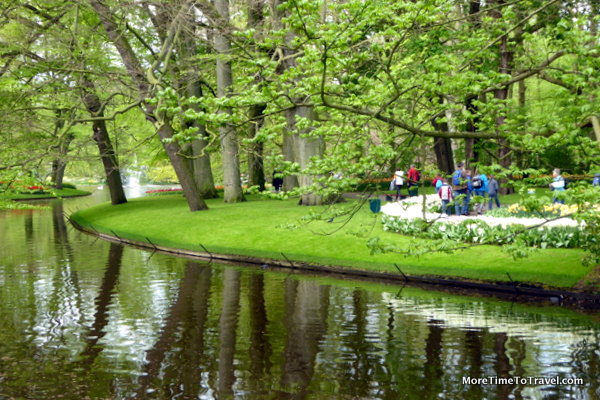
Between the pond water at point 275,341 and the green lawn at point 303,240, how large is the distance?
4.45 feet

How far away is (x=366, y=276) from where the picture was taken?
62.8 feet

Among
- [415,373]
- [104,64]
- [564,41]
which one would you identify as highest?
[104,64]

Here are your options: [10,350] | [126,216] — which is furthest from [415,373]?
[126,216]

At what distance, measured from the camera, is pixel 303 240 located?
2252 cm

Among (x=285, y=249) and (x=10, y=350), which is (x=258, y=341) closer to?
(x=10, y=350)

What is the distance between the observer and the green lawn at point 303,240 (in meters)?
16.8

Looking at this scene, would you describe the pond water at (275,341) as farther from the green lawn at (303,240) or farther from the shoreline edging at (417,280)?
the green lawn at (303,240)

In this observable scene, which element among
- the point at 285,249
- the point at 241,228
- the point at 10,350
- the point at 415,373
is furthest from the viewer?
the point at 241,228

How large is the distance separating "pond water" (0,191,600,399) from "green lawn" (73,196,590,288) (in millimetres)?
1355

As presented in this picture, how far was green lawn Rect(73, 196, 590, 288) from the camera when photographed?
16.8m

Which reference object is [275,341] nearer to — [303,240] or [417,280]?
[417,280]

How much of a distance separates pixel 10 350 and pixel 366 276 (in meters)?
10.0

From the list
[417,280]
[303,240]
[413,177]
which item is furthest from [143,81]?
[417,280]

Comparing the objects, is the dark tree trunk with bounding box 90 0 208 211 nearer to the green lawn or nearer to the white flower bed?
the green lawn
